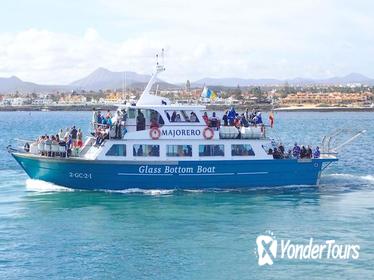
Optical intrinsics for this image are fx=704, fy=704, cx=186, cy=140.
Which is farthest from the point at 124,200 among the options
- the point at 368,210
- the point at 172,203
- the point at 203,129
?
the point at 368,210

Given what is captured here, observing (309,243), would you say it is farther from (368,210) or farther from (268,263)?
(368,210)

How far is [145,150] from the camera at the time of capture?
108ft

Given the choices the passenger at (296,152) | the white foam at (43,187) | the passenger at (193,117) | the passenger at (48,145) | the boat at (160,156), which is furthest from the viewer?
the passenger at (296,152)

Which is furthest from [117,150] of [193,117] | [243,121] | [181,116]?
[243,121]

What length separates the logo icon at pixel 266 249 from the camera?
22.1 meters

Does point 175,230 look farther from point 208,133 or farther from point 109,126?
point 109,126

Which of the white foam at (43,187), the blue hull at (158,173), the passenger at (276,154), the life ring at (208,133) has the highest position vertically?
the life ring at (208,133)

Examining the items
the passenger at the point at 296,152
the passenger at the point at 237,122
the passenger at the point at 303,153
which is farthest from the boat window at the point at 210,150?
the passenger at the point at 303,153

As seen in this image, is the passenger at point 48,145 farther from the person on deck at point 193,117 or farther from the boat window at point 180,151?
the person on deck at point 193,117

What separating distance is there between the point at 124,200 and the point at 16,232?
683 cm

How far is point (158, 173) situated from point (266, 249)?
10.6 meters

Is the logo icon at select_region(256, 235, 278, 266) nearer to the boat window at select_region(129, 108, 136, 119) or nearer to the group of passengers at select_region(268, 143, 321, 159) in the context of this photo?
the group of passengers at select_region(268, 143, 321, 159)

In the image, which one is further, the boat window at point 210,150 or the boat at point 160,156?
the boat window at point 210,150

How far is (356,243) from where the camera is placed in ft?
78.1
